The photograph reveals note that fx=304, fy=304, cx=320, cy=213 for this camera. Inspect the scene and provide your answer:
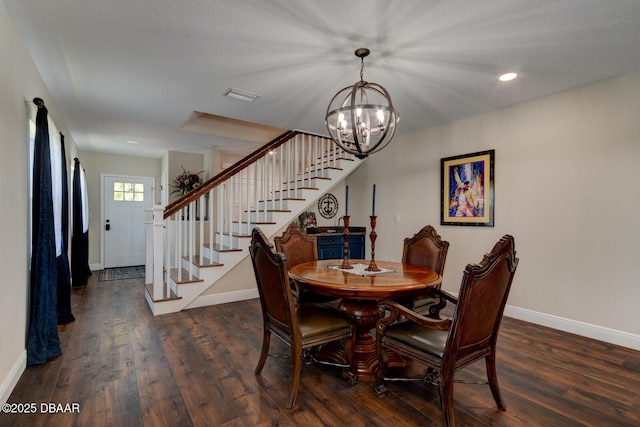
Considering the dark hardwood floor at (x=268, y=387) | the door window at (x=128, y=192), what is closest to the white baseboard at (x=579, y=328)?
the dark hardwood floor at (x=268, y=387)

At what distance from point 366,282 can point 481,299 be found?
68 cm

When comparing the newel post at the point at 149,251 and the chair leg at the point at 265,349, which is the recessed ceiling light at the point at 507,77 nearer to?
the chair leg at the point at 265,349

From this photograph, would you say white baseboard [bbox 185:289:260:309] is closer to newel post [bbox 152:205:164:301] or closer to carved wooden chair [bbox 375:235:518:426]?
newel post [bbox 152:205:164:301]

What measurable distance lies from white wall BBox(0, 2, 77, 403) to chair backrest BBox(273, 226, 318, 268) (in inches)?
72.2

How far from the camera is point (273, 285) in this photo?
1908mm

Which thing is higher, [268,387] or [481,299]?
[481,299]

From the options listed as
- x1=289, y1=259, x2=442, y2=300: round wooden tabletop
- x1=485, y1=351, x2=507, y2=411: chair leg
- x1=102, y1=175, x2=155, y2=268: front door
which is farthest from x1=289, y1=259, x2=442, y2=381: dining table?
x1=102, y1=175, x2=155, y2=268: front door

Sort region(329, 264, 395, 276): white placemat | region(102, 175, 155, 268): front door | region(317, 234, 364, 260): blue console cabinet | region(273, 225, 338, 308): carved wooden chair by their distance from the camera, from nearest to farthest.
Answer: region(329, 264, 395, 276): white placemat, region(273, 225, 338, 308): carved wooden chair, region(317, 234, 364, 260): blue console cabinet, region(102, 175, 155, 268): front door

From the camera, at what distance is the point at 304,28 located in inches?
82.6

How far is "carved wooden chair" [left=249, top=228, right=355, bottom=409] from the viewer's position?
5.90 ft

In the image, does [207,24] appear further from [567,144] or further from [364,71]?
[567,144]

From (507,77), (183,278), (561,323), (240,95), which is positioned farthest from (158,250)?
(561,323)

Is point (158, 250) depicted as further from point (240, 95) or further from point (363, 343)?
point (363, 343)

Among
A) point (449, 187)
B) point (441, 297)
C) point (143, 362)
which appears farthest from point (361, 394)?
point (449, 187)
